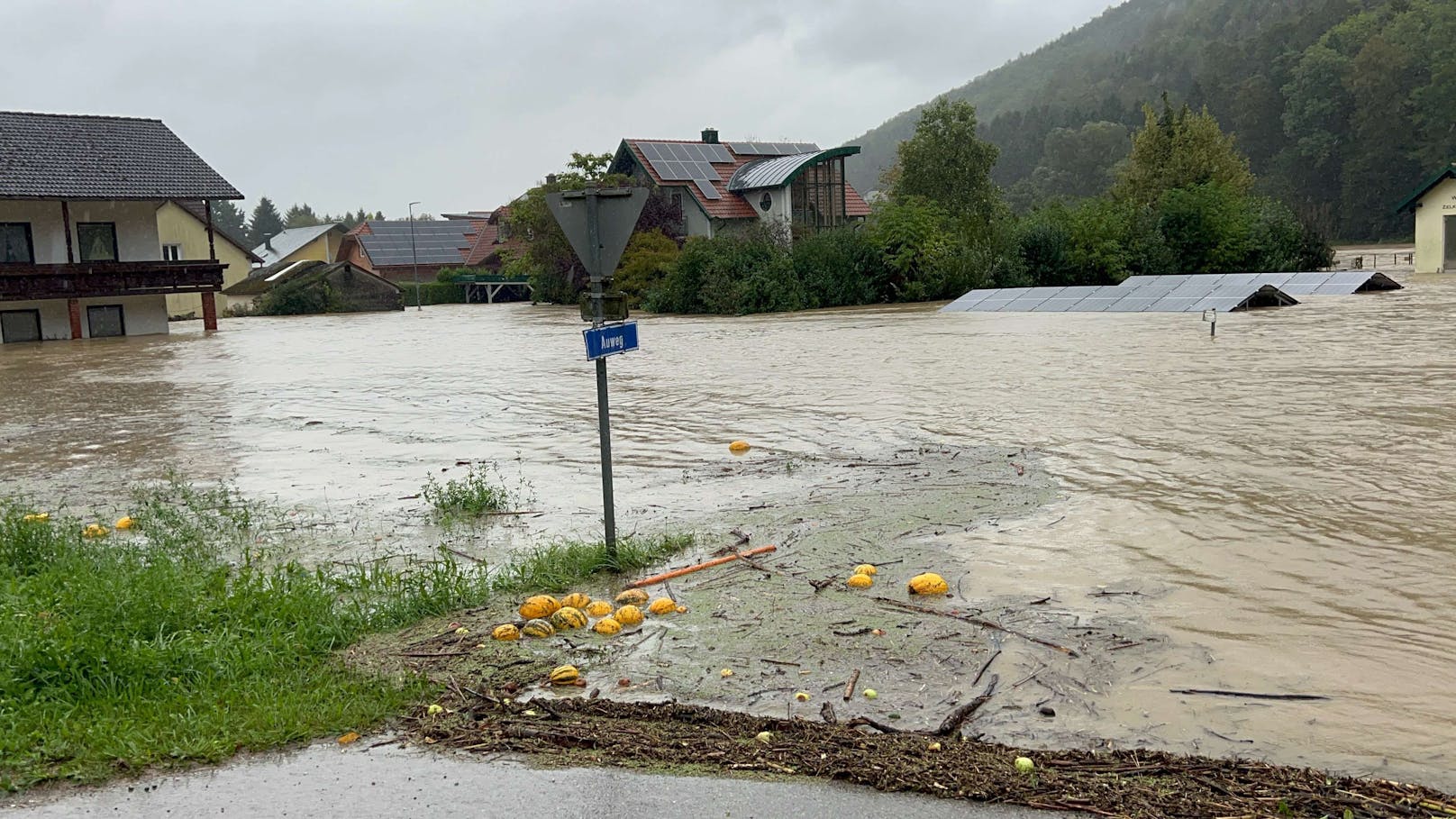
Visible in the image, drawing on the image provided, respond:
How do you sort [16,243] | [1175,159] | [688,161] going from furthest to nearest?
[688,161]
[1175,159]
[16,243]

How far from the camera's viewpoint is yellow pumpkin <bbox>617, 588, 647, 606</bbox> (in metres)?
7.49

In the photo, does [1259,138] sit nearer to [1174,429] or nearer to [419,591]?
[1174,429]

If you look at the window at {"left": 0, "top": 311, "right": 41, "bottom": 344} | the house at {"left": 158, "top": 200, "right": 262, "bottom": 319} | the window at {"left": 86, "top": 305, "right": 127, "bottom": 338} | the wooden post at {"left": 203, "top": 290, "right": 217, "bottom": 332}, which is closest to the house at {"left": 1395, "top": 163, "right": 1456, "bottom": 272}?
the wooden post at {"left": 203, "top": 290, "right": 217, "bottom": 332}

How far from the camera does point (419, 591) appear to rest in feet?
24.5

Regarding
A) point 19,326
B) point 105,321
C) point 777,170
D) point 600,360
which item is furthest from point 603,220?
point 777,170

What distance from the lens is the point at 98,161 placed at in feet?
147

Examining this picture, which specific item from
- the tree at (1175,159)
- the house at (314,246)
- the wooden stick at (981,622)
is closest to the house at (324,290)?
the house at (314,246)

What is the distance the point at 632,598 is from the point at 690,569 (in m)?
0.71

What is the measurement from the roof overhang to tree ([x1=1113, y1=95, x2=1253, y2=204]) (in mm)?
14102

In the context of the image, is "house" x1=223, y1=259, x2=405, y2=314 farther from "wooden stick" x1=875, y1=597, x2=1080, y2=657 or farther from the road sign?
"wooden stick" x1=875, y1=597, x2=1080, y2=657

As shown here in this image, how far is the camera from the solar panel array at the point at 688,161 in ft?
205

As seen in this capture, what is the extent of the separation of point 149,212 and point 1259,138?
9395cm

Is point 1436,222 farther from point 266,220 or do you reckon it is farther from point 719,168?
point 266,220

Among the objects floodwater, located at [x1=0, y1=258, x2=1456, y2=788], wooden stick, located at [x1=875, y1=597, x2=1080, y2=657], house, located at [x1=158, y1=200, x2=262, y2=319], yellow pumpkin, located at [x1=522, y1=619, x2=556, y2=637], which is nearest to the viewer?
floodwater, located at [x1=0, y1=258, x2=1456, y2=788]
